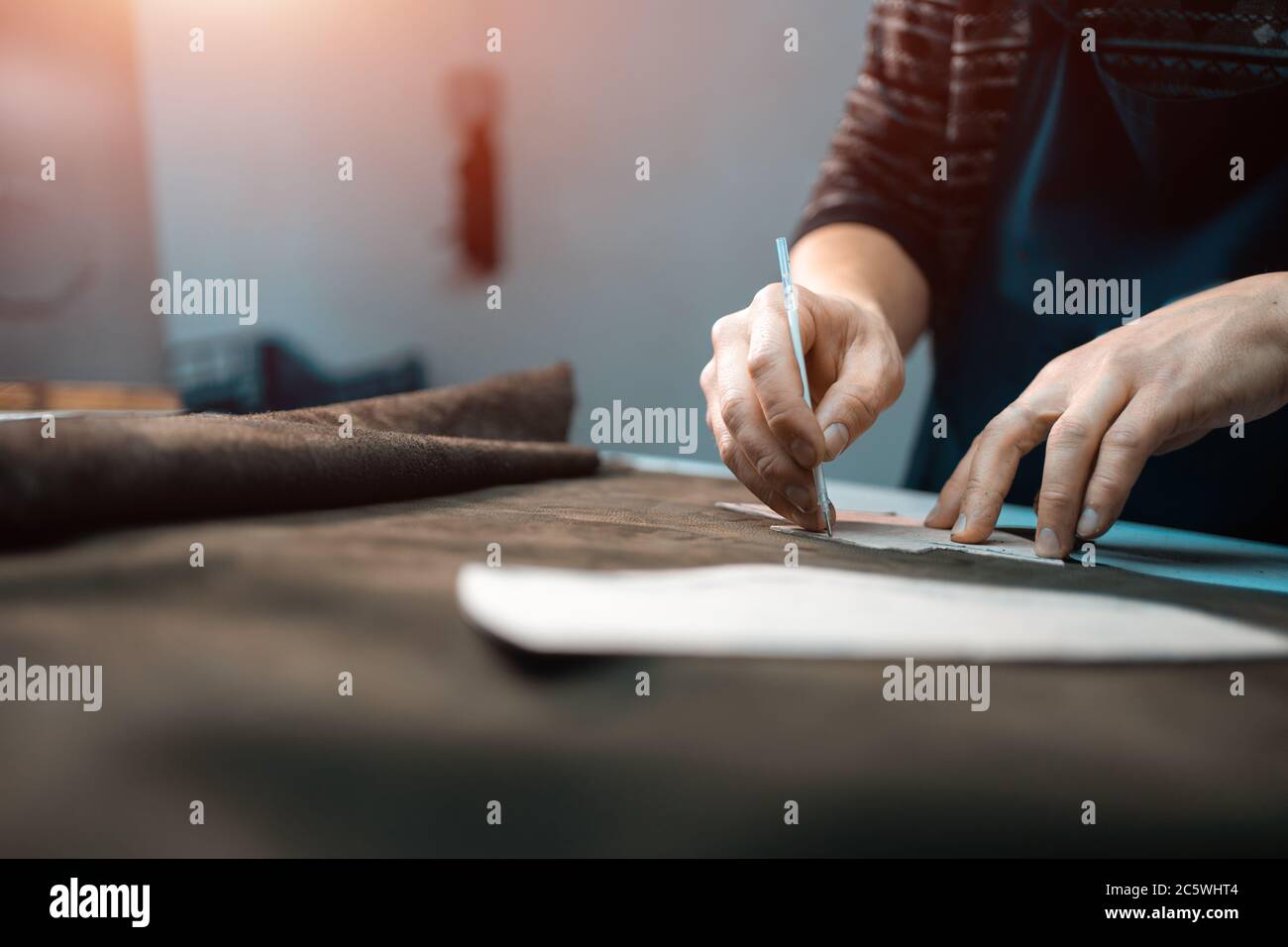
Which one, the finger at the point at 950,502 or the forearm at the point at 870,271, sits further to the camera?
the forearm at the point at 870,271

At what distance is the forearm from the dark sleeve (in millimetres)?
18

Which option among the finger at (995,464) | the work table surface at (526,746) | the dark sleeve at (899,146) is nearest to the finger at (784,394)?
the finger at (995,464)

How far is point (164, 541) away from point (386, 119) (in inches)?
116

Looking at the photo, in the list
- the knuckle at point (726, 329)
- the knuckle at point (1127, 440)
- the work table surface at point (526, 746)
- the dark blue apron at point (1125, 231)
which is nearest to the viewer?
the work table surface at point (526, 746)

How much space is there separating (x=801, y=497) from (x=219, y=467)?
1.25ft

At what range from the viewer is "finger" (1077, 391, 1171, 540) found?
1.76 feet

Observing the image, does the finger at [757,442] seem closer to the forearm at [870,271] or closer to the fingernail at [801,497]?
the fingernail at [801,497]

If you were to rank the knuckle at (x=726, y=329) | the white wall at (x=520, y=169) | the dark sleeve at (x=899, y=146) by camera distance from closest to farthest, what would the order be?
the knuckle at (x=726, y=329) < the dark sleeve at (x=899, y=146) < the white wall at (x=520, y=169)

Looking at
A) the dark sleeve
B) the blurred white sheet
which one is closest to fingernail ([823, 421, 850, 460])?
the blurred white sheet

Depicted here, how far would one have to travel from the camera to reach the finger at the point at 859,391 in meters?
0.60

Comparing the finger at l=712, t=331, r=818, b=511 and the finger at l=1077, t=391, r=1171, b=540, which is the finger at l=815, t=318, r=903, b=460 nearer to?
the finger at l=712, t=331, r=818, b=511

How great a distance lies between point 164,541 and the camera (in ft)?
1.00

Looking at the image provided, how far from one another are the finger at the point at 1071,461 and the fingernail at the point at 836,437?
137 millimetres
